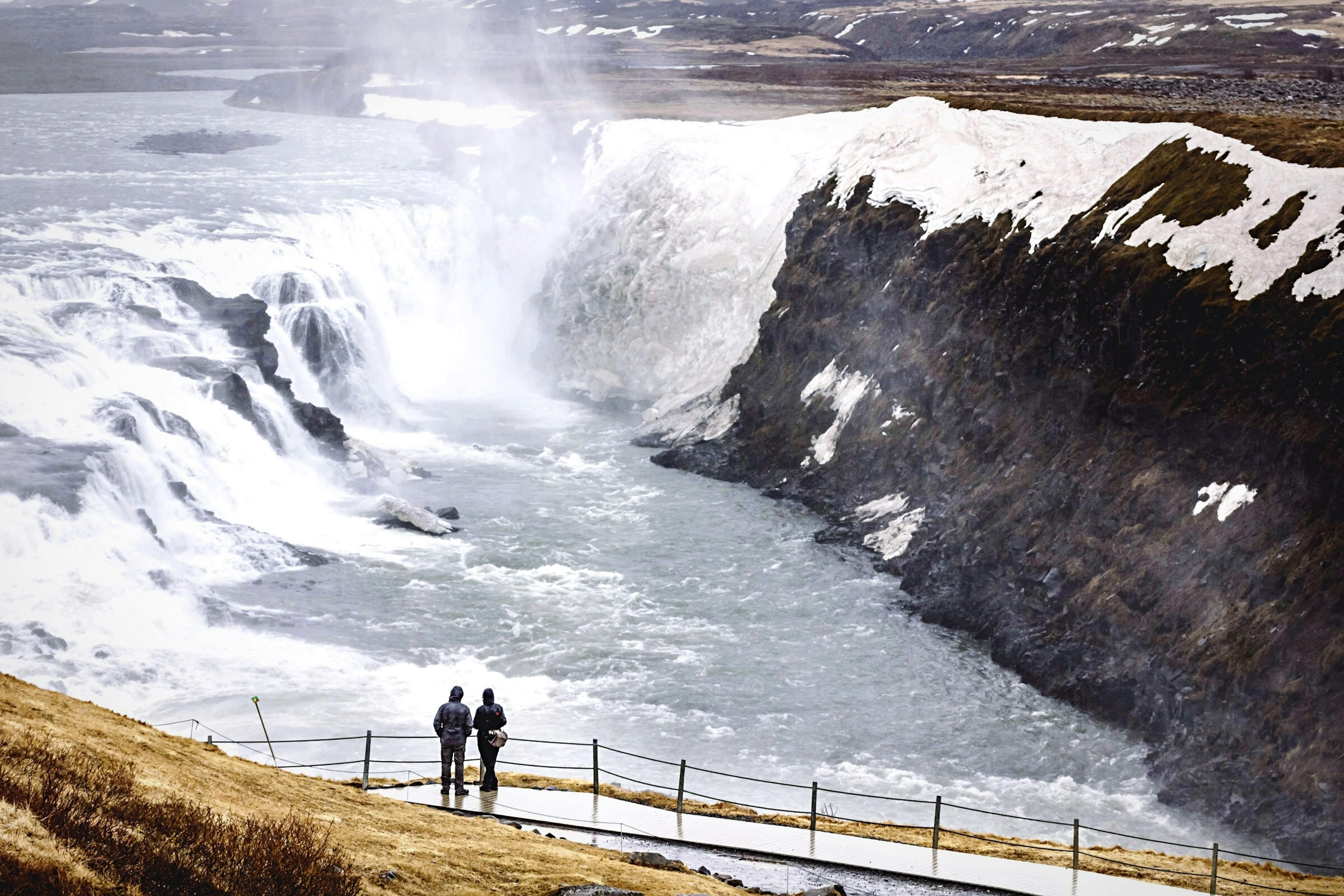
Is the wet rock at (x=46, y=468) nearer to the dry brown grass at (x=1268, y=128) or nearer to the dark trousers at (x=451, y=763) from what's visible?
the dark trousers at (x=451, y=763)

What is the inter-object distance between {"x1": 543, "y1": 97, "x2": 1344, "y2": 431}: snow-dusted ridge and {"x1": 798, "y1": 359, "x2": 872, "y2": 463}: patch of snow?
4.89 metres

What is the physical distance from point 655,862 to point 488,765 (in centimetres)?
393

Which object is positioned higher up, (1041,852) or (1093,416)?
(1093,416)

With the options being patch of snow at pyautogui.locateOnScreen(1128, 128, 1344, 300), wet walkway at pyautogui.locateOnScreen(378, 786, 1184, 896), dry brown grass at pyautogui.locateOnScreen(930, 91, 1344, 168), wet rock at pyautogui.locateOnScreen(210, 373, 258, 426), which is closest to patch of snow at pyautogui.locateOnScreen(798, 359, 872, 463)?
dry brown grass at pyautogui.locateOnScreen(930, 91, 1344, 168)

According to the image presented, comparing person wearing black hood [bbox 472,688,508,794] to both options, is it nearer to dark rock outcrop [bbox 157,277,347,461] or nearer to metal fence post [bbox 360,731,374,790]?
metal fence post [bbox 360,731,374,790]

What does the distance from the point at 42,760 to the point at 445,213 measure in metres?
51.6

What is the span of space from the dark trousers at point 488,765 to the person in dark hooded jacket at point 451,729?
0.31 metres

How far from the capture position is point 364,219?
185 feet

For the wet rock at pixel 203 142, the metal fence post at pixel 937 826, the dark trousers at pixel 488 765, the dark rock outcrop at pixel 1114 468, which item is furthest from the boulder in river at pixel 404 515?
the wet rock at pixel 203 142

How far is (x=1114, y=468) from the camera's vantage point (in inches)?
1169

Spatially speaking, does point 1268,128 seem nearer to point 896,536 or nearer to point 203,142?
point 896,536

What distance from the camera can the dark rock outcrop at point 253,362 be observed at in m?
37.9

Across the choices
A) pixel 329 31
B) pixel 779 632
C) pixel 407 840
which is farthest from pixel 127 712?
pixel 329 31

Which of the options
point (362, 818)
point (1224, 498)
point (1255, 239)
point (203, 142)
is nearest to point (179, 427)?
point (362, 818)
